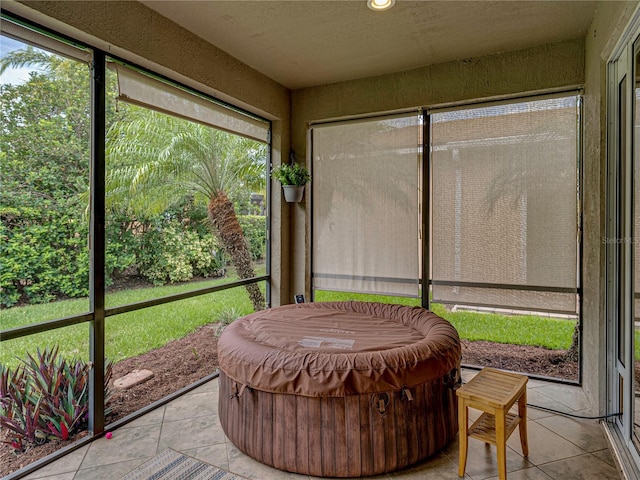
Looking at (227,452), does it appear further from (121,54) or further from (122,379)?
(121,54)

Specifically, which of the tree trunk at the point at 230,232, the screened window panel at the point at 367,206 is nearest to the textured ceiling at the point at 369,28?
the screened window panel at the point at 367,206

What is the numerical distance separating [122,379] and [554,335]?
4595 mm

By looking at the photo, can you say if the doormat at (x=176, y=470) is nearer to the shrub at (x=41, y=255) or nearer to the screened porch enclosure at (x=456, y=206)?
the shrub at (x=41, y=255)

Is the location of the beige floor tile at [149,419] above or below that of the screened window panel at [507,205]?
below

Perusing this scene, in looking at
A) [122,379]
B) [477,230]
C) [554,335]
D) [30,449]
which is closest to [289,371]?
[30,449]

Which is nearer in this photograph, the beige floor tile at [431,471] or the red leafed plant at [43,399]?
the beige floor tile at [431,471]

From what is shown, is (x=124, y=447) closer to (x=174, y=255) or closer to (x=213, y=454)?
(x=213, y=454)

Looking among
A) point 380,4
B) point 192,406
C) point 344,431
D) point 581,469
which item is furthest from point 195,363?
point 380,4

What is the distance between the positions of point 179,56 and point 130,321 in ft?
7.34

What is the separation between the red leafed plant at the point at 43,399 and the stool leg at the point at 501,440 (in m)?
2.36

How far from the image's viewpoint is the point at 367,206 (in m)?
3.70

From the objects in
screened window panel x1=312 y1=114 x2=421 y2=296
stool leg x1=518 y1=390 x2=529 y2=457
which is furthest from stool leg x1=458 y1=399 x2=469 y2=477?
screened window panel x1=312 y1=114 x2=421 y2=296

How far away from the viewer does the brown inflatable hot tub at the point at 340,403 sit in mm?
1889

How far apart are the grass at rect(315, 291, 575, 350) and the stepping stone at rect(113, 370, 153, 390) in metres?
1.83
